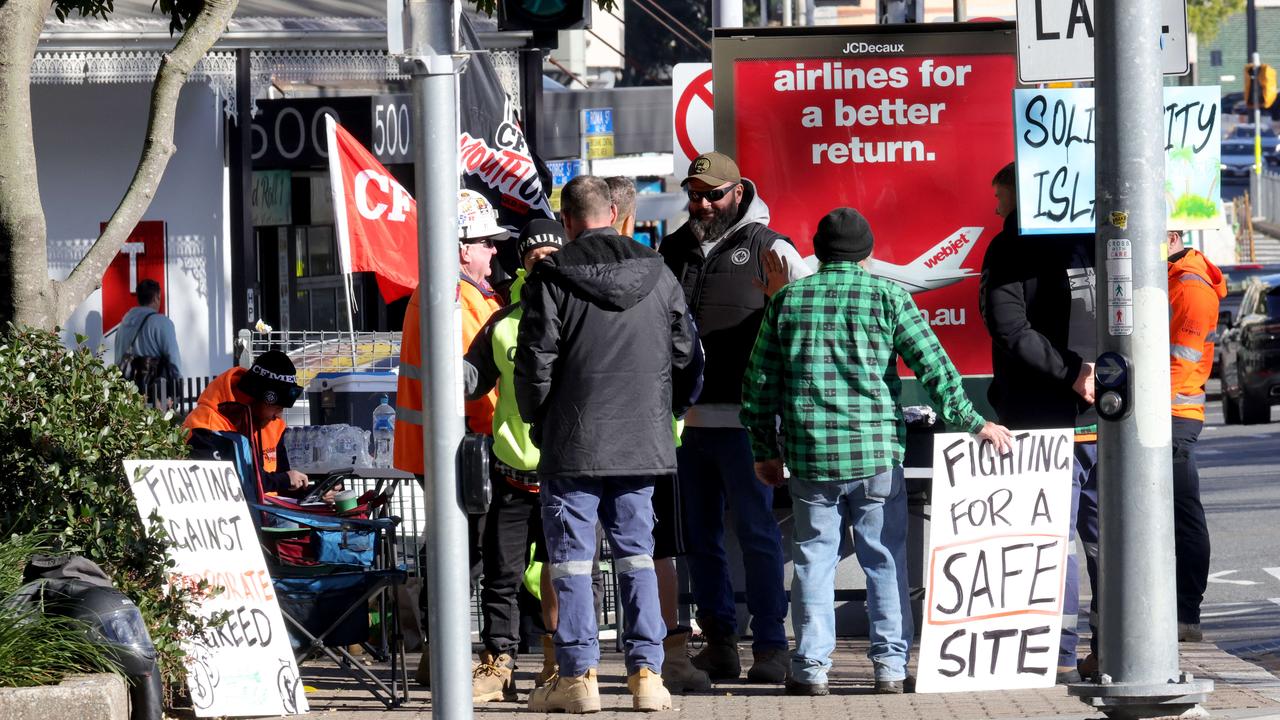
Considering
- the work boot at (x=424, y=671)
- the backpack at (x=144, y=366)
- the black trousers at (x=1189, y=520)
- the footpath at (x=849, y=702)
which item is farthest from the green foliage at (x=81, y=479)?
the backpack at (x=144, y=366)

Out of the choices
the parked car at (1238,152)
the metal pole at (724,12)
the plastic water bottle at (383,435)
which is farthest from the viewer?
the parked car at (1238,152)

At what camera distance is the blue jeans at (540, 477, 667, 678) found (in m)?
6.80

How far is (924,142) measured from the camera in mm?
9117

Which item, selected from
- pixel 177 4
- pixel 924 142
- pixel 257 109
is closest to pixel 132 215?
pixel 177 4

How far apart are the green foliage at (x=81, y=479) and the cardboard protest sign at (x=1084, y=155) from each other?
382cm

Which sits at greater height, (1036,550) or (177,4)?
(177,4)

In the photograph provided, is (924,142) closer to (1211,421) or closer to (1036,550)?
(1036,550)

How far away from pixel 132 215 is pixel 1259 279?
17220 millimetres

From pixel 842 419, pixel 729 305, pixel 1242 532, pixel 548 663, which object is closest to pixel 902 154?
pixel 729 305

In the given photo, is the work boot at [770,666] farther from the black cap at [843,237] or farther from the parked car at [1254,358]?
the parked car at [1254,358]

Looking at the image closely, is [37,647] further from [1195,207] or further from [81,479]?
[1195,207]

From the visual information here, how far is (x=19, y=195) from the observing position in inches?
302

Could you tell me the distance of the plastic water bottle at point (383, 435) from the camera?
10.6m

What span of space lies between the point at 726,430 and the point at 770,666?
1.01m
